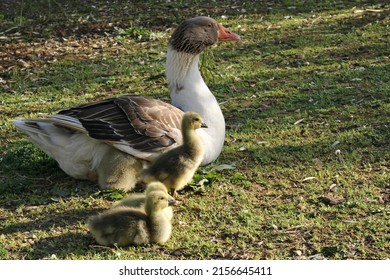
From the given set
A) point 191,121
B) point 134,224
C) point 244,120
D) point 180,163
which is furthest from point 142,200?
point 244,120

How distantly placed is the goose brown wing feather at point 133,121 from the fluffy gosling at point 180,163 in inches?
13.8

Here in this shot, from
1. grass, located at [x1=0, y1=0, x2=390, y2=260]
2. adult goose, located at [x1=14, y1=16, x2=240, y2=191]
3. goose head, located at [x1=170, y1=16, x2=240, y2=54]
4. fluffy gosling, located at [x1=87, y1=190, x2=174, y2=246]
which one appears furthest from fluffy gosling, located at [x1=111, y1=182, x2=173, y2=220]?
Result: goose head, located at [x1=170, y1=16, x2=240, y2=54]

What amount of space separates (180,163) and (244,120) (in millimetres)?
2495

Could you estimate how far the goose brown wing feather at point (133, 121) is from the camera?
6.34 metres

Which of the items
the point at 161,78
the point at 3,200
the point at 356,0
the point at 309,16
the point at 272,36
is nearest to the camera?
the point at 3,200

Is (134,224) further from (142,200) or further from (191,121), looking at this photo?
(191,121)

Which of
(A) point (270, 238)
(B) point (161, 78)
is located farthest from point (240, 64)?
(A) point (270, 238)

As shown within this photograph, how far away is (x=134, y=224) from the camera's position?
5273 mm

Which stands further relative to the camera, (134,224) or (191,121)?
(191,121)

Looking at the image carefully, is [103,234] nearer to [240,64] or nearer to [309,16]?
[240,64]

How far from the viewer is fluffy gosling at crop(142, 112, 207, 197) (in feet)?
19.6

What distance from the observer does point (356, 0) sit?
13523 millimetres

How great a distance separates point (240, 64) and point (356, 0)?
13.6 feet

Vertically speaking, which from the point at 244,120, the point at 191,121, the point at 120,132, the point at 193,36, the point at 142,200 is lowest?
the point at 244,120
